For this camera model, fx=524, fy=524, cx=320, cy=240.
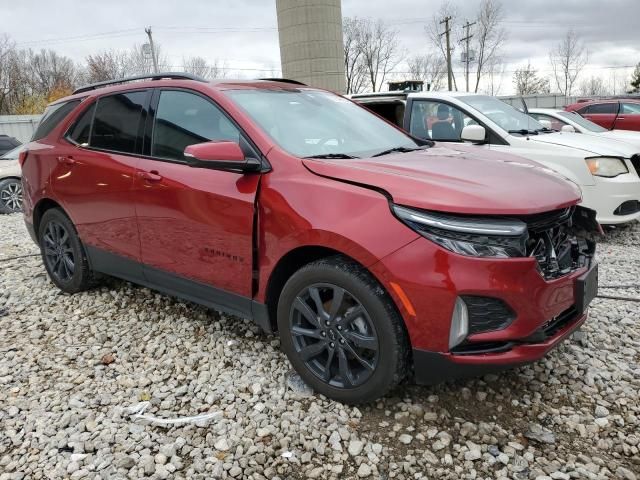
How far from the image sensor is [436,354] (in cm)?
237

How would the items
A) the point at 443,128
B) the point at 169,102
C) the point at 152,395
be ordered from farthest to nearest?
the point at 443,128, the point at 169,102, the point at 152,395

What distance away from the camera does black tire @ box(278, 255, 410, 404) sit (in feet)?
8.05

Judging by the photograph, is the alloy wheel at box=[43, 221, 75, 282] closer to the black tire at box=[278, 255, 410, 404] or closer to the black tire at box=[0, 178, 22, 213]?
the black tire at box=[278, 255, 410, 404]

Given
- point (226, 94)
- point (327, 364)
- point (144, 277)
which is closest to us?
point (327, 364)

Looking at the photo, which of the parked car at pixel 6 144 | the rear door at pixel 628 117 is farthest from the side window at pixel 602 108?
the parked car at pixel 6 144

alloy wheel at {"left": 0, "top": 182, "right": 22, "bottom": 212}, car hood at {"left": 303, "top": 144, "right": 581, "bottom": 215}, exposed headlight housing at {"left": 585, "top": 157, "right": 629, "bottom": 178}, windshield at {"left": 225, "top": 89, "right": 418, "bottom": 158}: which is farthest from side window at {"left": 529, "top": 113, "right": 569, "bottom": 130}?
alloy wheel at {"left": 0, "top": 182, "right": 22, "bottom": 212}

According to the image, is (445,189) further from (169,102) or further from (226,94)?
(169,102)

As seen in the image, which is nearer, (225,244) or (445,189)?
(445,189)

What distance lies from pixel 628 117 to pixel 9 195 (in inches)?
Result: 618

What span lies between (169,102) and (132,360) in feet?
5.64

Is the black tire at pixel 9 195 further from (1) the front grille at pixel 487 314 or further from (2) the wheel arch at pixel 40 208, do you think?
(1) the front grille at pixel 487 314

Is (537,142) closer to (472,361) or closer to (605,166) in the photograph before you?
(605,166)

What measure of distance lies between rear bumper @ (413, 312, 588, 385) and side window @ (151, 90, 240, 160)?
1635 millimetres

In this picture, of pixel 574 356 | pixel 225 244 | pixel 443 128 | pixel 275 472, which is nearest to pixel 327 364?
pixel 275 472
